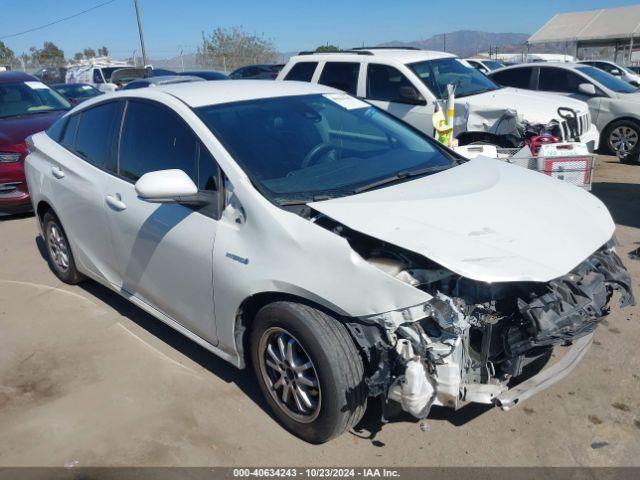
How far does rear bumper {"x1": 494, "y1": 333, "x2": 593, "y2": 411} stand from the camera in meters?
2.59

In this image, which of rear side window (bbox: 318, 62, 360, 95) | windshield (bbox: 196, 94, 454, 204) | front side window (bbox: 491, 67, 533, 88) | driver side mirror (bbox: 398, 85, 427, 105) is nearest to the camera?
windshield (bbox: 196, 94, 454, 204)

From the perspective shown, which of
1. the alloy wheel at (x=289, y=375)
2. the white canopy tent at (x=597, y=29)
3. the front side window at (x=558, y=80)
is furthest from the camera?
the white canopy tent at (x=597, y=29)

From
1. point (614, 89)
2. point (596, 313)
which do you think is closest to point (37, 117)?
point (596, 313)

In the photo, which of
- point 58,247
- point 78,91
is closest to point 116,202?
point 58,247

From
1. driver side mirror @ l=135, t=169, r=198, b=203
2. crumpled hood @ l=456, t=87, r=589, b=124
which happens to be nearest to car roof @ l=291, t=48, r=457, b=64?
crumpled hood @ l=456, t=87, r=589, b=124

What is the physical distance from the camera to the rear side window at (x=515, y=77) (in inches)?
416

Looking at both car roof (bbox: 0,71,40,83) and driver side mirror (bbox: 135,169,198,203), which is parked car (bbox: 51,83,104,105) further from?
driver side mirror (bbox: 135,169,198,203)

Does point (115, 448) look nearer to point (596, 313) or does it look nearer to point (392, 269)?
point (392, 269)

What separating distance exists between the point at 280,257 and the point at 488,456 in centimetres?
143

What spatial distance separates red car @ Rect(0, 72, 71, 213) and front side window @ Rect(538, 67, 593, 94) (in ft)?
26.7

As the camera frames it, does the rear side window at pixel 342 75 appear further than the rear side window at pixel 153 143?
Yes

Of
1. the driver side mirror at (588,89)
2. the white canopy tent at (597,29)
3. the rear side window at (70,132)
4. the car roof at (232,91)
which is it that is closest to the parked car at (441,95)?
the driver side mirror at (588,89)

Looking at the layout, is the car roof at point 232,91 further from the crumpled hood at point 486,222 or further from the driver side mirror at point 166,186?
the crumpled hood at point 486,222

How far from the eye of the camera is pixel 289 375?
2.93m
